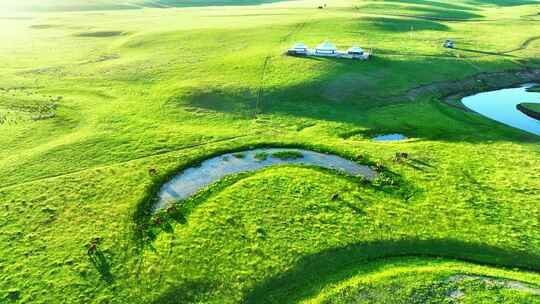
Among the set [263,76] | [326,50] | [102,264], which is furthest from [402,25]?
[102,264]

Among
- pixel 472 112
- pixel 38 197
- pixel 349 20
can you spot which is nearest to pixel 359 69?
pixel 472 112

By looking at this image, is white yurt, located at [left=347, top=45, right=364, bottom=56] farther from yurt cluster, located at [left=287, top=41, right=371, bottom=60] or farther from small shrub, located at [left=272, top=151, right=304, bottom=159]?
small shrub, located at [left=272, top=151, right=304, bottom=159]

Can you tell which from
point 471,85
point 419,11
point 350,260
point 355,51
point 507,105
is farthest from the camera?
point 419,11

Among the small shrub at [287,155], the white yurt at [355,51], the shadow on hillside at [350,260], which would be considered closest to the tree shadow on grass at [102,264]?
the shadow on hillside at [350,260]

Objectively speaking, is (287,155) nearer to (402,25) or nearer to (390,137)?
(390,137)

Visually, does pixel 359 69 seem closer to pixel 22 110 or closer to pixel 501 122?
pixel 501 122

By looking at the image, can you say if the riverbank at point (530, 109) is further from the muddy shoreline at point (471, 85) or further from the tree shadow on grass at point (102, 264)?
the tree shadow on grass at point (102, 264)
